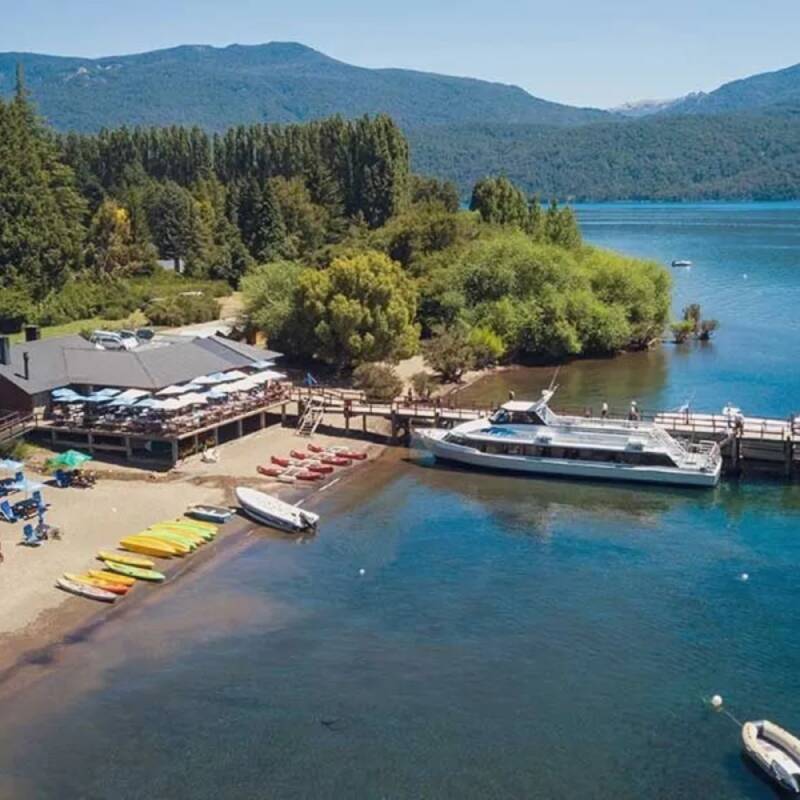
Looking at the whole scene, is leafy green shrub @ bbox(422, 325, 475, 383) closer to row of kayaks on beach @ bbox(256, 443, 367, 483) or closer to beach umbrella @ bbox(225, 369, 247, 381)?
beach umbrella @ bbox(225, 369, 247, 381)

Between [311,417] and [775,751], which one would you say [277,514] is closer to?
[311,417]

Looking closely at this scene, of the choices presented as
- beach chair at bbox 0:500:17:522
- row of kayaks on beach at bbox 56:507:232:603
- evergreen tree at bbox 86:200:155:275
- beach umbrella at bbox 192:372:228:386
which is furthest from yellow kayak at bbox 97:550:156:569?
evergreen tree at bbox 86:200:155:275

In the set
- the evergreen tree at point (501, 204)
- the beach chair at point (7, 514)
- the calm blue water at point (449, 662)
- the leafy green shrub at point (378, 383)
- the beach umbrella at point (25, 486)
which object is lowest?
the calm blue water at point (449, 662)

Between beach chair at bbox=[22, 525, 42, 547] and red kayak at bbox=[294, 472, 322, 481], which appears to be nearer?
beach chair at bbox=[22, 525, 42, 547]

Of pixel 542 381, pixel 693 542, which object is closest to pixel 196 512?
pixel 693 542

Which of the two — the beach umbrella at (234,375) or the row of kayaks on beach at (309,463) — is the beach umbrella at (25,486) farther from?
the beach umbrella at (234,375)

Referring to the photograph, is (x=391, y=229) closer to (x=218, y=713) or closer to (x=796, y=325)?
(x=796, y=325)

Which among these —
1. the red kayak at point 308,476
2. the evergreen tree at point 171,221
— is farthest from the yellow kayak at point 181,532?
the evergreen tree at point 171,221
